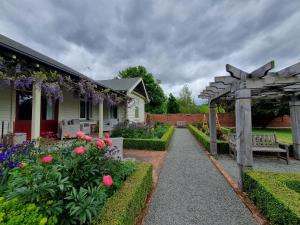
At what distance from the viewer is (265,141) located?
6.21m

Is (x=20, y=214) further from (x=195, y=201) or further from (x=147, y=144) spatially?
(x=147, y=144)

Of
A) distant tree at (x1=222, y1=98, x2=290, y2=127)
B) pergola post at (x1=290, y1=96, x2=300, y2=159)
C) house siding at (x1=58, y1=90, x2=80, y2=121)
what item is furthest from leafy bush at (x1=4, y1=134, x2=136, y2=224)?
distant tree at (x1=222, y1=98, x2=290, y2=127)

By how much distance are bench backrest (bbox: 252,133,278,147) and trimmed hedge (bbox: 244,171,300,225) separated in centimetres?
347

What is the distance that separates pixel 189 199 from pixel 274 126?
23589 mm

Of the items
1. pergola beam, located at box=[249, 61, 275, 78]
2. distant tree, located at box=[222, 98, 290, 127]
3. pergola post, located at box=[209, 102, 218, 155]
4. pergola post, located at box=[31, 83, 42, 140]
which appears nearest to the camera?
pergola beam, located at box=[249, 61, 275, 78]

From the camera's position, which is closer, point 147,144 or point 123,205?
point 123,205

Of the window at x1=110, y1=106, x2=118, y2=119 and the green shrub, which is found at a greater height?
the window at x1=110, y1=106, x2=118, y2=119

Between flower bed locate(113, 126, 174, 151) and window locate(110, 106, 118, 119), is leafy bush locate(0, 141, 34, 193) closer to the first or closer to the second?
flower bed locate(113, 126, 174, 151)

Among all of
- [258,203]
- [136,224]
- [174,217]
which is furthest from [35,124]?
[258,203]

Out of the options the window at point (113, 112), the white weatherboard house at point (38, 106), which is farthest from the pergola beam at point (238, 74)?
the window at point (113, 112)

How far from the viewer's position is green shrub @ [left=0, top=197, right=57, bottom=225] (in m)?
1.24

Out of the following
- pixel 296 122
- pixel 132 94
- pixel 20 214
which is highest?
pixel 132 94

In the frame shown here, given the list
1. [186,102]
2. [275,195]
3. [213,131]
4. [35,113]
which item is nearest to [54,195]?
[275,195]

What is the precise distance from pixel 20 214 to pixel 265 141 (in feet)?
24.5
